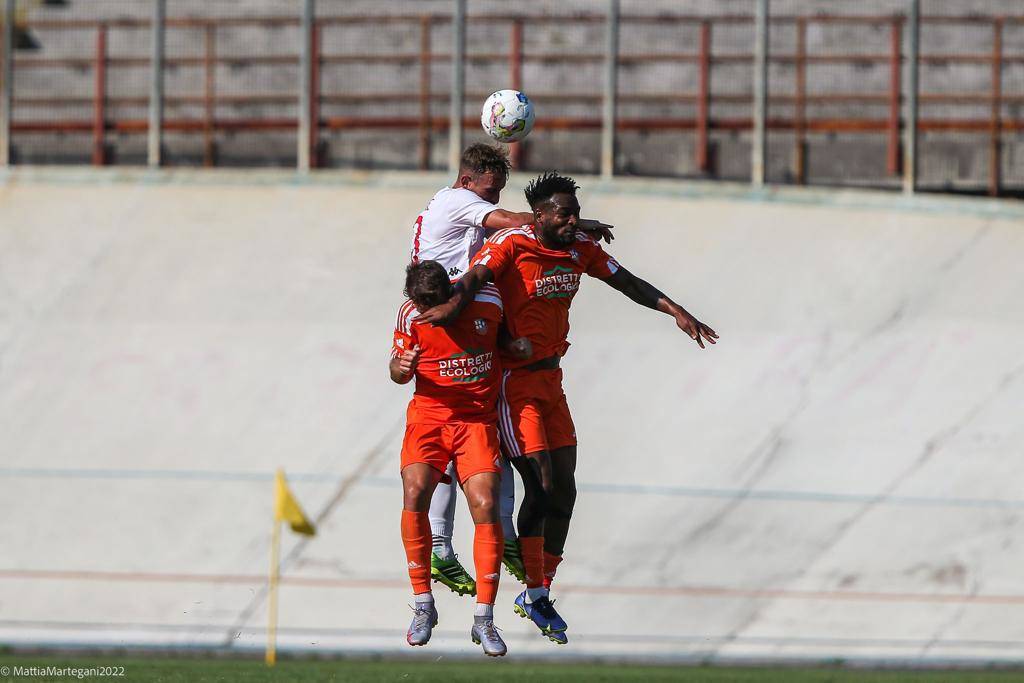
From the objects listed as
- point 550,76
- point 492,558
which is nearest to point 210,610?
point 492,558

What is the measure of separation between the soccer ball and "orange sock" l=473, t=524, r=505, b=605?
2.60m

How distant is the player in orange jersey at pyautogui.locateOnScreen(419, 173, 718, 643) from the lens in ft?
34.1

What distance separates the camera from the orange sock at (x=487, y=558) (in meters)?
10.1

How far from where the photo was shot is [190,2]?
84.4 ft

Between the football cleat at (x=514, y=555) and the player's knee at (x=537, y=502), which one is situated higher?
the player's knee at (x=537, y=502)

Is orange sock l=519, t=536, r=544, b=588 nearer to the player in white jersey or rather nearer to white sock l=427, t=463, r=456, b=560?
the player in white jersey

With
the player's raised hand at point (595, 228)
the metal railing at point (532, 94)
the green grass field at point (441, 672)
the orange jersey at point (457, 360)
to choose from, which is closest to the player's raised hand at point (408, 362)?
the orange jersey at point (457, 360)

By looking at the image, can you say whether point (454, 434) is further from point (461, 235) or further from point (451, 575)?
point (461, 235)

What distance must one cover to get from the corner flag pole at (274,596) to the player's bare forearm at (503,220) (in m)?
7.51

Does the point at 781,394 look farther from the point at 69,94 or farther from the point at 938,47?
the point at 69,94

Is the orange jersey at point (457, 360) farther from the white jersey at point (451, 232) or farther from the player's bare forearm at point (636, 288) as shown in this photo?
the player's bare forearm at point (636, 288)

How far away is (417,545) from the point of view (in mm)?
10211

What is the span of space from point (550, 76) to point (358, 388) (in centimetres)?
645

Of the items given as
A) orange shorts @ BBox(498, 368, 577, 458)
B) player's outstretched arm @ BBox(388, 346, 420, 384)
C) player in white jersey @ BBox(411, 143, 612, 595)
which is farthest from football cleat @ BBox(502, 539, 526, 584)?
player's outstretched arm @ BBox(388, 346, 420, 384)
